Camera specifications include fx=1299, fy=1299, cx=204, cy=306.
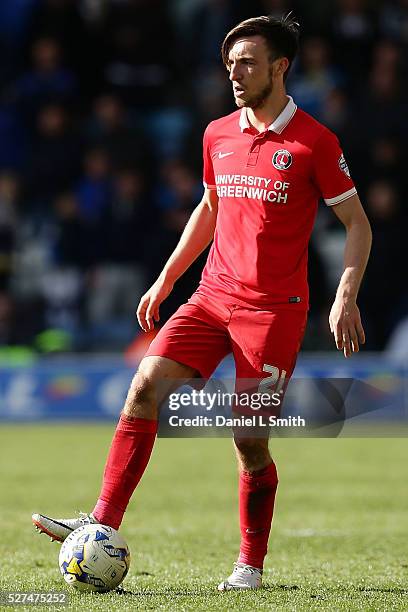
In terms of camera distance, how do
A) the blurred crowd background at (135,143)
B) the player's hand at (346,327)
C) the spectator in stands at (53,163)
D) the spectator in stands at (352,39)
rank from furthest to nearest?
the spectator in stands at (53,163), the spectator in stands at (352,39), the blurred crowd background at (135,143), the player's hand at (346,327)

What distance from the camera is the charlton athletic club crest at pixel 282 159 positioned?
5.32 metres

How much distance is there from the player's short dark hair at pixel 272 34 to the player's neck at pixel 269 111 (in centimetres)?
17

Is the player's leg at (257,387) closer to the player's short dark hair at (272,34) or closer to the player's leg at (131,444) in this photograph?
the player's leg at (131,444)

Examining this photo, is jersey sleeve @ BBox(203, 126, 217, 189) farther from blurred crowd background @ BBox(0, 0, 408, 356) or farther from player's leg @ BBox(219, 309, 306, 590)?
blurred crowd background @ BBox(0, 0, 408, 356)

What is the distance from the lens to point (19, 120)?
16.1 metres

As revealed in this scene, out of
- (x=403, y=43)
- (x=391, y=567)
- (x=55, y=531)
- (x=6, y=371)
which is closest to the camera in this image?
(x=55, y=531)

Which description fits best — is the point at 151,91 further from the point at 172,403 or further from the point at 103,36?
the point at 172,403

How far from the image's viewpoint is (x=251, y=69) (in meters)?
5.35

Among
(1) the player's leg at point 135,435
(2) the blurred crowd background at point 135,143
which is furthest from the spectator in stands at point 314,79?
(1) the player's leg at point 135,435

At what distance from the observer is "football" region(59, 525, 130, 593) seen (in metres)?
5.16

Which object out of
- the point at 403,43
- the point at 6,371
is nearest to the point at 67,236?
the point at 6,371

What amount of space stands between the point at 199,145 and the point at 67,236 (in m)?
1.86

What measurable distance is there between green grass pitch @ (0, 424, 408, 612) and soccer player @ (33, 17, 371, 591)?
1.17 feet

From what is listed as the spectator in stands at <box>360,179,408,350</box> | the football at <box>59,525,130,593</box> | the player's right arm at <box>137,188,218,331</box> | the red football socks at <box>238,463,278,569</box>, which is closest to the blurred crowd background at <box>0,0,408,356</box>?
the spectator in stands at <box>360,179,408,350</box>
